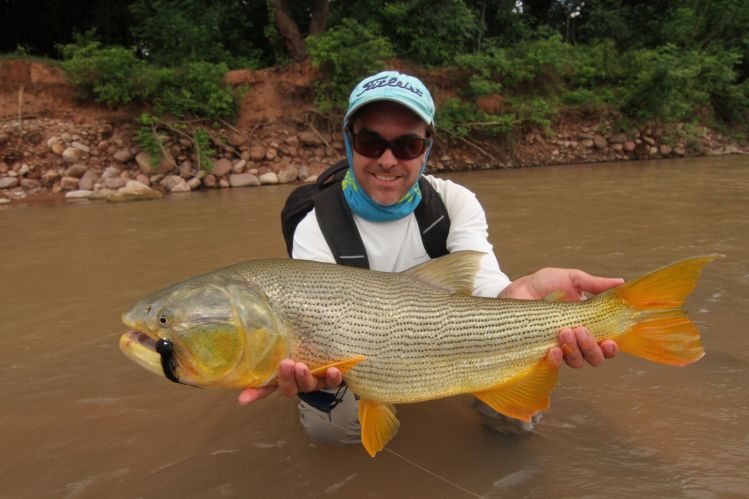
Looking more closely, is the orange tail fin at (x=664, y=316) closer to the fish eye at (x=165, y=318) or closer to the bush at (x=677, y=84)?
the fish eye at (x=165, y=318)

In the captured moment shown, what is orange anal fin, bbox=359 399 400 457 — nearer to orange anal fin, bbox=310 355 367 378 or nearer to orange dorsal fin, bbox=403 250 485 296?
orange anal fin, bbox=310 355 367 378

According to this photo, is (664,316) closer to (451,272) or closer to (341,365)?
(451,272)

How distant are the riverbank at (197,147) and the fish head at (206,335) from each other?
395 inches

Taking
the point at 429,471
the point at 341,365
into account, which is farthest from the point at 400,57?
the point at 341,365

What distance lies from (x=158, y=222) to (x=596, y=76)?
17369 millimetres

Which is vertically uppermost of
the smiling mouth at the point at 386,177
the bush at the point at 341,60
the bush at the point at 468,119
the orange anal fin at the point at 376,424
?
the bush at the point at 341,60

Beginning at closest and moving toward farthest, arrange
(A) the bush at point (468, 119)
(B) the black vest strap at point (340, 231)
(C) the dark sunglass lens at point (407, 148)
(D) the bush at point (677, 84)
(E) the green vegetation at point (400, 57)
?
1. (C) the dark sunglass lens at point (407, 148)
2. (B) the black vest strap at point (340, 231)
3. (E) the green vegetation at point (400, 57)
4. (A) the bush at point (468, 119)
5. (D) the bush at point (677, 84)

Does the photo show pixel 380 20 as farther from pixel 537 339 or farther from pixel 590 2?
pixel 537 339

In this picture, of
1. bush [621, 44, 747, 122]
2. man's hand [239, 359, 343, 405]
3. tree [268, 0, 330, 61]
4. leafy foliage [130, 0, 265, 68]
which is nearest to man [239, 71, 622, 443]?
man's hand [239, 359, 343, 405]

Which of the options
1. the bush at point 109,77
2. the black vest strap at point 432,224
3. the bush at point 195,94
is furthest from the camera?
the bush at point 195,94

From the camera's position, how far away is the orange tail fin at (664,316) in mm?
1896

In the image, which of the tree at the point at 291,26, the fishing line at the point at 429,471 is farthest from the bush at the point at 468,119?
the fishing line at the point at 429,471

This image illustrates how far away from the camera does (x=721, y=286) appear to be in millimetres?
4410

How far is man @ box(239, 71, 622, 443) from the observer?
95.7 inches
